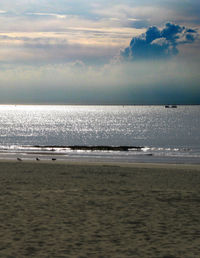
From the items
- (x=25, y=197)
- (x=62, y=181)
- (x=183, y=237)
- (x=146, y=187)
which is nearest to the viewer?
(x=183, y=237)

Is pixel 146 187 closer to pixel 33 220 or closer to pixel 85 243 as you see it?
pixel 33 220

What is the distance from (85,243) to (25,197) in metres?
6.98

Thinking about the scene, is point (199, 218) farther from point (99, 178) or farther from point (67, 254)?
point (99, 178)

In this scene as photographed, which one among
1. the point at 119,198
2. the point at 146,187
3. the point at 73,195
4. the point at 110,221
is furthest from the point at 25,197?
the point at 146,187

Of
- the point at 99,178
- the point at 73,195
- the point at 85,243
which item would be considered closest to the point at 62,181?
the point at 99,178

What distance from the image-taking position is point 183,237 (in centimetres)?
1070

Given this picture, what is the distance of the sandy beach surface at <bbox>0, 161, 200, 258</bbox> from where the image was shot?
377 inches

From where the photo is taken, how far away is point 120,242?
10.1 m

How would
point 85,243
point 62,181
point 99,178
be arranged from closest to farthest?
point 85,243, point 62,181, point 99,178

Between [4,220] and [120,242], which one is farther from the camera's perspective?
[4,220]

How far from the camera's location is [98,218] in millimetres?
12820

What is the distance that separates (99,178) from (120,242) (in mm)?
13364

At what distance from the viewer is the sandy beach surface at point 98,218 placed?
9.58m

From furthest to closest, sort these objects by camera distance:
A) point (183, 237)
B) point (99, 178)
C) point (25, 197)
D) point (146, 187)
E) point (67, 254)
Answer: point (99, 178) → point (146, 187) → point (25, 197) → point (183, 237) → point (67, 254)
